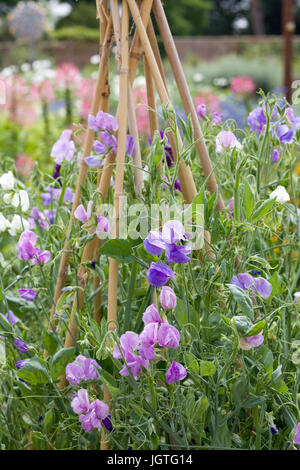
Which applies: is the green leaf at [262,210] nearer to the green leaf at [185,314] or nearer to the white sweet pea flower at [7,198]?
the green leaf at [185,314]

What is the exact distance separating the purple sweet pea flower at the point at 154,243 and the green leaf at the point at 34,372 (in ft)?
0.82

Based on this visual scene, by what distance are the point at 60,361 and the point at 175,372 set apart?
19 cm

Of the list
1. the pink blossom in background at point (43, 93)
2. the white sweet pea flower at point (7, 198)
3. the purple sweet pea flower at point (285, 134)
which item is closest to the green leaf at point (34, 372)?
the white sweet pea flower at point (7, 198)

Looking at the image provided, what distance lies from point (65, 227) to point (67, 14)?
20.3 m

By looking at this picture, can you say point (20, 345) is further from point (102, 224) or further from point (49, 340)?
point (102, 224)

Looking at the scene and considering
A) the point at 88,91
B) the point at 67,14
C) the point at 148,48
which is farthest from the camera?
the point at 67,14

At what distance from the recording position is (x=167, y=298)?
0.63 m

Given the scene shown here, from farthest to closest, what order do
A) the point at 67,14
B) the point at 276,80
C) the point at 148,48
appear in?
the point at 67,14 → the point at 276,80 → the point at 148,48

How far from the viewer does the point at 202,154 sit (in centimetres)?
78

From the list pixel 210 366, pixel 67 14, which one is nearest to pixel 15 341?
pixel 210 366

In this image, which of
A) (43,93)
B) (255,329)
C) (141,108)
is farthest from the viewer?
(43,93)

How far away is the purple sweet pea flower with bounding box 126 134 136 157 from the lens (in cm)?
79

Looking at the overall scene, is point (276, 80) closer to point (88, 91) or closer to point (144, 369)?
point (88, 91)

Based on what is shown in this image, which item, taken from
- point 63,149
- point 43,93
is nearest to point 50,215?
point 63,149
